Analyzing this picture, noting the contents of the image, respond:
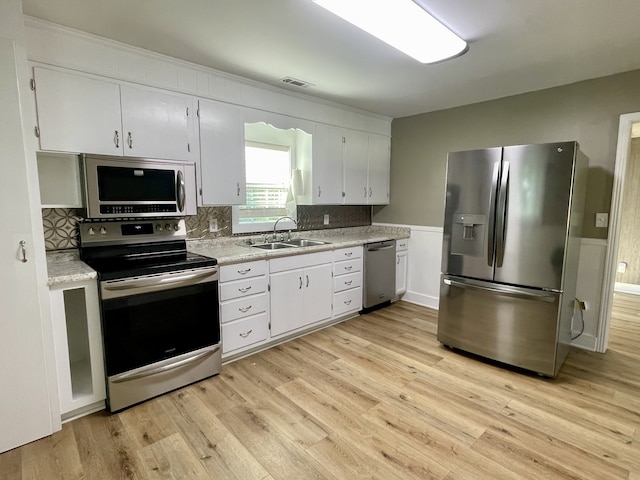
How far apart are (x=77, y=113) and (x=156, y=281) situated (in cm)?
123

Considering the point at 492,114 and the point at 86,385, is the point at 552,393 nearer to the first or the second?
the point at 492,114

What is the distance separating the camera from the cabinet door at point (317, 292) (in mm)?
3260

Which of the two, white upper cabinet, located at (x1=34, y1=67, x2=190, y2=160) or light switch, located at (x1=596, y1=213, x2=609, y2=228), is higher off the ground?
white upper cabinet, located at (x1=34, y1=67, x2=190, y2=160)

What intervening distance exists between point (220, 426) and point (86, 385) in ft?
3.10

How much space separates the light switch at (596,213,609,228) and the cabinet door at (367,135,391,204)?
2.29m

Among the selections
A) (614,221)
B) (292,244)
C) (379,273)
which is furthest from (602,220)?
(292,244)

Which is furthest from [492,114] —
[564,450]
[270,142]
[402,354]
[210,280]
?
[210,280]

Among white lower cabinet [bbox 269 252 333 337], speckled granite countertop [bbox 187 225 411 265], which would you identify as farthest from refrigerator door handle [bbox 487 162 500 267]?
white lower cabinet [bbox 269 252 333 337]

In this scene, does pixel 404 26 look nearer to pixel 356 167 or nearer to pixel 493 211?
pixel 493 211

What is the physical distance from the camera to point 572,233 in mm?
2504

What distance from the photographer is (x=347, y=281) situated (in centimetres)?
366

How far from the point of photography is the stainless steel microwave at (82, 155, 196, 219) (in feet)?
7.25

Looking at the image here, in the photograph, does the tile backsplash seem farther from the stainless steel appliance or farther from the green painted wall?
the green painted wall

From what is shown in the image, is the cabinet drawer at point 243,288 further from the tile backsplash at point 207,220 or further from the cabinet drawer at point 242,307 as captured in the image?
A: the tile backsplash at point 207,220
